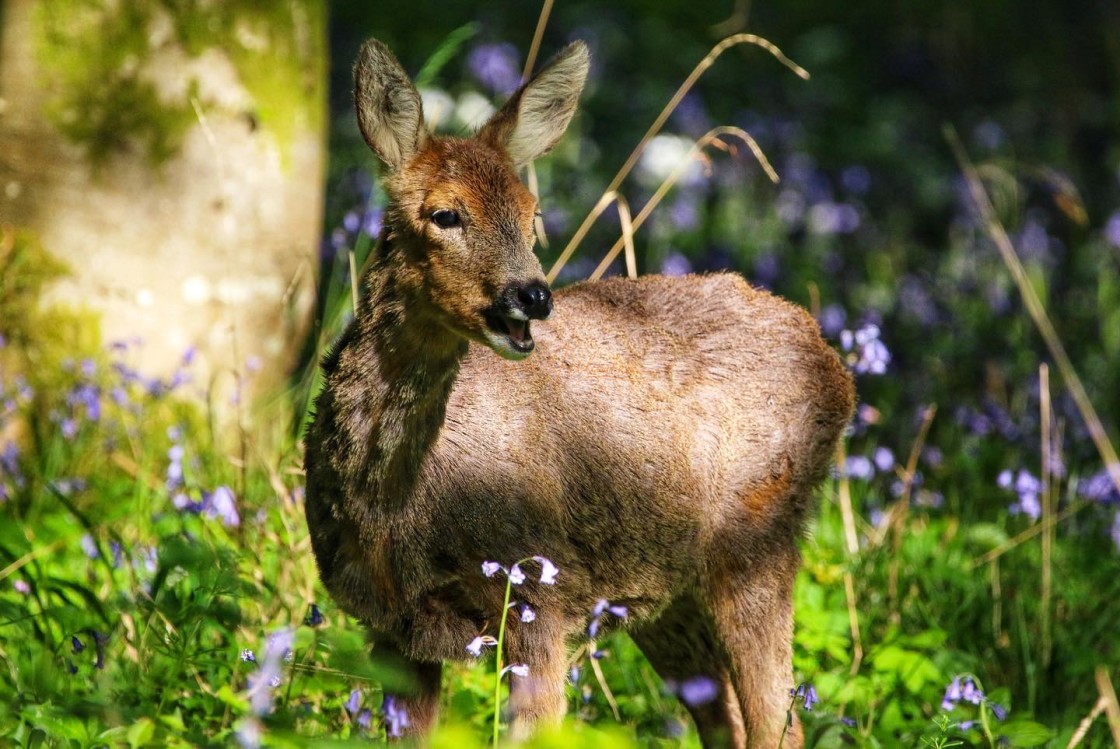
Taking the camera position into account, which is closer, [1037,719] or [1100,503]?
[1037,719]

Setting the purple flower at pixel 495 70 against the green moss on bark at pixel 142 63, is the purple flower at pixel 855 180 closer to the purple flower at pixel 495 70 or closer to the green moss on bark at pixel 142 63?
the purple flower at pixel 495 70

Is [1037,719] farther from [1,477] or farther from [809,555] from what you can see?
[1,477]

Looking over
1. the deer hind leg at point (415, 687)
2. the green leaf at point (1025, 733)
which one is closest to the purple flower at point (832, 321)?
the green leaf at point (1025, 733)

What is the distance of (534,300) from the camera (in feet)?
10.7

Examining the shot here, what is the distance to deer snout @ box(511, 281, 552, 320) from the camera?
327cm

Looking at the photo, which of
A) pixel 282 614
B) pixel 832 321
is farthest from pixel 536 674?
A: pixel 832 321

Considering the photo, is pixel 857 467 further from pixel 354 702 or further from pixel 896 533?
pixel 354 702

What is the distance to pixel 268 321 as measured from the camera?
5.80 metres

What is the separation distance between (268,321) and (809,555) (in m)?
2.43

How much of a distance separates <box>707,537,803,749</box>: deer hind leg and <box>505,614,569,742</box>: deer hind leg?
61 centimetres

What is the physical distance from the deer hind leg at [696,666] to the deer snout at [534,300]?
4.04 feet

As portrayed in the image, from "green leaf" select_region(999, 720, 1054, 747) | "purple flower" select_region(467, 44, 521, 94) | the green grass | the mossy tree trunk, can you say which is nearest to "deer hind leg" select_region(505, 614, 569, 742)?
the green grass

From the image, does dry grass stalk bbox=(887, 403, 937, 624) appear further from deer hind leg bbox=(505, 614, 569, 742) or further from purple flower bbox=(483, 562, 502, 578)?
purple flower bbox=(483, 562, 502, 578)

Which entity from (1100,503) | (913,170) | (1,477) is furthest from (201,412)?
(913,170)
